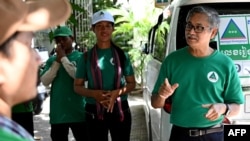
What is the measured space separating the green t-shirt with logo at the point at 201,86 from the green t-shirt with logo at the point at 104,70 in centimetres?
106

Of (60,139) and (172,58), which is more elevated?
(172,58)

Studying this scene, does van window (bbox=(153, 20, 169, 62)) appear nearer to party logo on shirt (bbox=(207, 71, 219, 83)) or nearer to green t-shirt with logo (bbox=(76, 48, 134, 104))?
green t-shirt with logo (bbox=(76, 48, 134, 104))

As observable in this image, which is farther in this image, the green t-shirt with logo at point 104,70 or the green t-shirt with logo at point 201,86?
the green t-shirt with logo at point 104,70

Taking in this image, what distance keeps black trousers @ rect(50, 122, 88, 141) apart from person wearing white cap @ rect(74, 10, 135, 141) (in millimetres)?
425

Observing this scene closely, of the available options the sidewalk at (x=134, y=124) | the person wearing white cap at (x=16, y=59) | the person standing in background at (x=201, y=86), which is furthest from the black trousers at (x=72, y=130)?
the person wearing white cap at (x=16, y=59)

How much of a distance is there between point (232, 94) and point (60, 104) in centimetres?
211

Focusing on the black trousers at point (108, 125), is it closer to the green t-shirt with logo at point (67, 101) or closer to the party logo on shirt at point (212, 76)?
the green t-shirt with logo at point (67, 101)

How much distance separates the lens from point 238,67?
3.91 metres

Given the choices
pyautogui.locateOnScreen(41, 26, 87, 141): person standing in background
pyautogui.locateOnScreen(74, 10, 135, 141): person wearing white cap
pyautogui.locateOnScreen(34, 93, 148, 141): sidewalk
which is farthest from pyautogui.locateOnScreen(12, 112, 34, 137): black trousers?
pyautogui.locateOnScreen(34, 93, 148, 141): sidewalk

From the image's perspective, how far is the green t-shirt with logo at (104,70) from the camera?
436cm

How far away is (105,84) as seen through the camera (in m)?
4.36

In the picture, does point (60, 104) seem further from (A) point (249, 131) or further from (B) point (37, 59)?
(B) point (37, 59)

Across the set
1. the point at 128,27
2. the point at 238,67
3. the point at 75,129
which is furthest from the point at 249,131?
the point at 128,27

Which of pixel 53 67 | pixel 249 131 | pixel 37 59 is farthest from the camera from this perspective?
pixel 53 67
